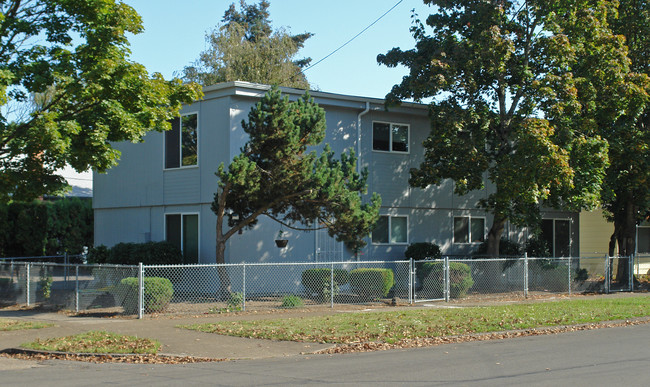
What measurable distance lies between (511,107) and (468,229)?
233 inches

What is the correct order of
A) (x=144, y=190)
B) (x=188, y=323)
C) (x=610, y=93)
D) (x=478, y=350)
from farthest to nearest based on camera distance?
1. (x=144, y=190)
2. (x=610, y=93)
3. (x=188, y=323)
4. (x=478, y=350)

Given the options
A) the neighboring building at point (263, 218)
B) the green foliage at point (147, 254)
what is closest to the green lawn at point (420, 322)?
the neighboring building at point (263, 218)

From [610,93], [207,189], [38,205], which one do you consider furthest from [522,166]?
[38,205]

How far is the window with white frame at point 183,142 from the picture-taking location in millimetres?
20594

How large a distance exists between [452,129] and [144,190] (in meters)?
10.0

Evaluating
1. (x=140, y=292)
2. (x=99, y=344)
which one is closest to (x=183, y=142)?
(x=140, y=292)

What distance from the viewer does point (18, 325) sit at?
540 inches

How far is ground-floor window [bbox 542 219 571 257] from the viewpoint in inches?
1134

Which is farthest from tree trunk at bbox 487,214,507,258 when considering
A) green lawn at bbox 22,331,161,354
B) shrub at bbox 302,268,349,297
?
green lawn at bbox 22,331,161,354

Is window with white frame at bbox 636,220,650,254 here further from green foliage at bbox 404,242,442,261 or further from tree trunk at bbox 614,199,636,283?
green foliage at bbox 404,242,442,261

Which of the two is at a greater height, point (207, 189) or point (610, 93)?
point (610, 93)

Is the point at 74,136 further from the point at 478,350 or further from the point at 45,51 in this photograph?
the point at 478,350

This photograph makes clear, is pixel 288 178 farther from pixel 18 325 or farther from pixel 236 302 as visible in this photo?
pixel 18 325

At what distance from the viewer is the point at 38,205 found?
2867 centimetres
